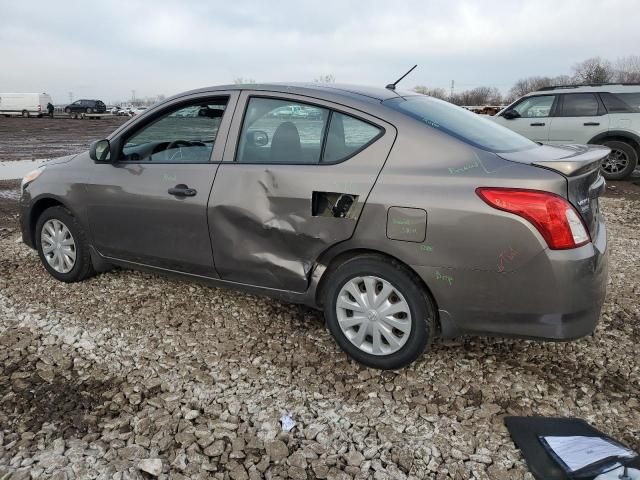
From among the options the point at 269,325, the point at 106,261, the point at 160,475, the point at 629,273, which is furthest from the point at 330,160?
the point at 629,273

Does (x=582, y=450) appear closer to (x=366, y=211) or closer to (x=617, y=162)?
(x=366, y=211)

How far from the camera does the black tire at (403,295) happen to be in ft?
9.11

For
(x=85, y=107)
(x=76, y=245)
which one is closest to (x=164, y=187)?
(x=76, y=245)

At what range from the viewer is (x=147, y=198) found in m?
3.58

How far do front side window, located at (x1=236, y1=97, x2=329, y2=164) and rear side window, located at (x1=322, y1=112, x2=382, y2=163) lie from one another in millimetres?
59

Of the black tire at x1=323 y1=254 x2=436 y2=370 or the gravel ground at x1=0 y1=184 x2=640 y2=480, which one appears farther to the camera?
the black tire at x1=323 y1=254 x2=436 y2=370

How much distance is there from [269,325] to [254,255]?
0.63 m

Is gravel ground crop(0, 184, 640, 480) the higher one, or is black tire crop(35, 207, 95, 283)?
black tire crop(35, 207, 95, 283)

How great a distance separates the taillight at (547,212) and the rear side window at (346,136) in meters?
0.82

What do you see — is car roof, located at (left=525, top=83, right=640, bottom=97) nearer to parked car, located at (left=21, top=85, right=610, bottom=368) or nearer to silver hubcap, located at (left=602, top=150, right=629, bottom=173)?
silver hubcap, located at (left=602, top=150, right=629, bottom=173)

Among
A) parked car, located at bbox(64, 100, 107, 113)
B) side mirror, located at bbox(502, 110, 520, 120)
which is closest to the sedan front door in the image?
side mirror, located at bbox(502, 110, 520, 120)

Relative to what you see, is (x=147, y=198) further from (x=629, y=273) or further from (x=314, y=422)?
(x=629, y=273)

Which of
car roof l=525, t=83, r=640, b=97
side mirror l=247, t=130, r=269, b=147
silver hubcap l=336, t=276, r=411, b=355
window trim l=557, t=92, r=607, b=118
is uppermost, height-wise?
car roof l=525, t=83, r=640, b=97

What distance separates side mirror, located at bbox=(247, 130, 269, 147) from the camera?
128 inches
